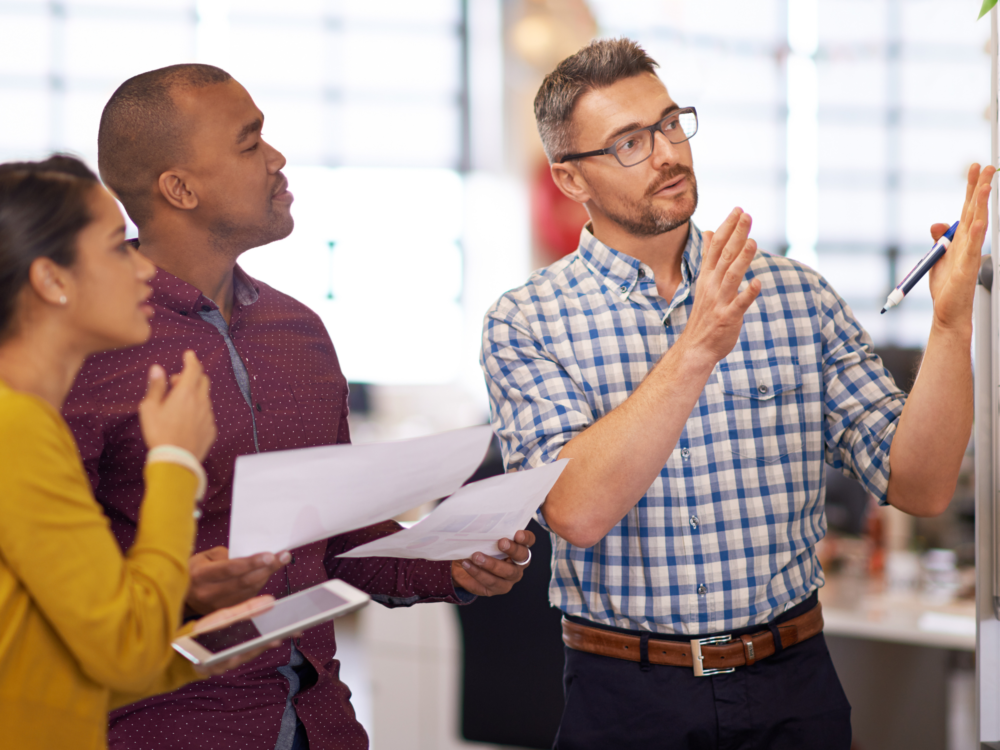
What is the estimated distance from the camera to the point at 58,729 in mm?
770

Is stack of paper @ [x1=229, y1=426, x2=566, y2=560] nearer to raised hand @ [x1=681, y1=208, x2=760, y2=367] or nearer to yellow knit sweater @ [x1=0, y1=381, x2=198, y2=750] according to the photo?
yellow knit sweater @ [x1=0, y1=381, x2=198, y2=750]

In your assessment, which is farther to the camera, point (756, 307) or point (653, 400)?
point (756, 307)

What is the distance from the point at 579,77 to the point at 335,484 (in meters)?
0.86

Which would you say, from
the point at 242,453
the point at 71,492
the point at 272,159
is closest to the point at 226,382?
the point at 242,453

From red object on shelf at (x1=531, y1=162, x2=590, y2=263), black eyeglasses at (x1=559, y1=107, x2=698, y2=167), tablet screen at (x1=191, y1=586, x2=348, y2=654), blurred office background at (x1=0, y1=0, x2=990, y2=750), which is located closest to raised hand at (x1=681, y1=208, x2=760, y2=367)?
black eyeglasses at (x1=559, y1=107, x2=698, y2=167)

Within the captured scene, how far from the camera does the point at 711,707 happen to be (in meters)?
1.23

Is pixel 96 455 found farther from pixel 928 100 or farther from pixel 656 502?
pixel 928 100

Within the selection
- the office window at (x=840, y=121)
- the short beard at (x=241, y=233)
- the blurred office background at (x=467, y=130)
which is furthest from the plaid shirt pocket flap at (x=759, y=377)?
the office window at (x=840, y=121)

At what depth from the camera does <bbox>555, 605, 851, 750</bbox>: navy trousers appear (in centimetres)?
123

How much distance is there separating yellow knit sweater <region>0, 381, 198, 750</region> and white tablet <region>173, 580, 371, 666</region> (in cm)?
4

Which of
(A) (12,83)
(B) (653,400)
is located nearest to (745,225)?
(B) (653,400)

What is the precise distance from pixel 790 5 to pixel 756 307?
315 inches

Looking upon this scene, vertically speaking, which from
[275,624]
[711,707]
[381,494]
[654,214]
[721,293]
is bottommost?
[711,707]

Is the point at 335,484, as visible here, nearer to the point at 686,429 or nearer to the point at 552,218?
the point at 686,429
